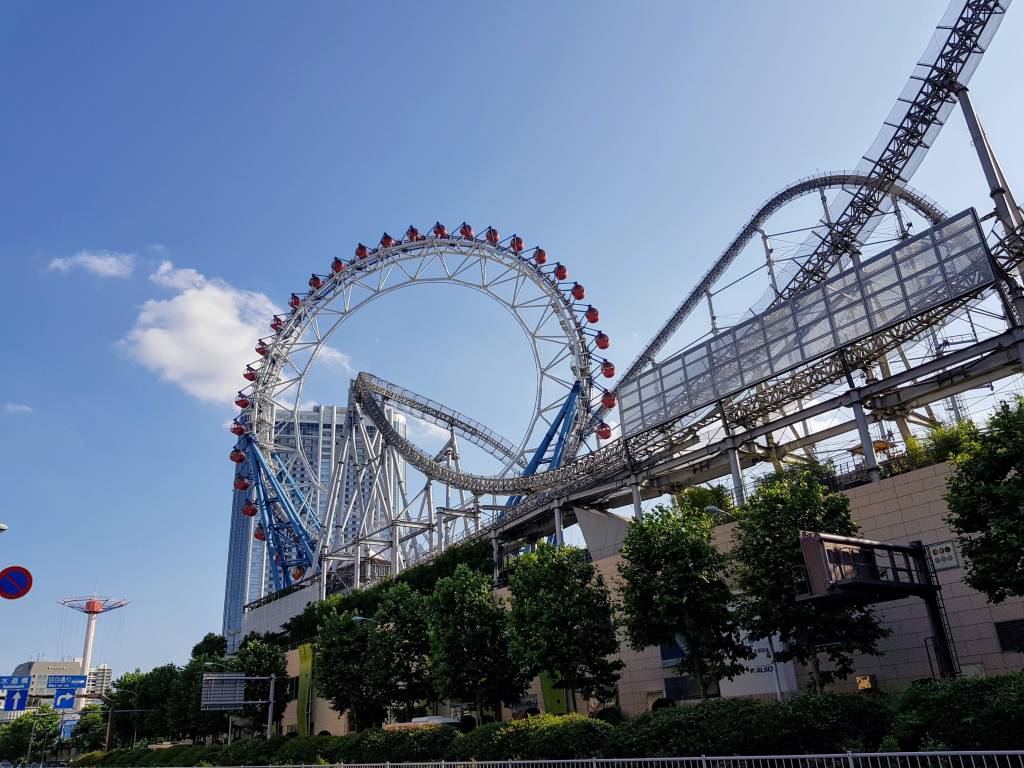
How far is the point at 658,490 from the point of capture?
145 ft

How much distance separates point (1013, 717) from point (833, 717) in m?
3.98

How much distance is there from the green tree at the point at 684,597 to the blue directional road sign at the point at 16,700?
152 ft

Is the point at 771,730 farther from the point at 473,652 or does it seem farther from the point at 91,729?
the point at 91,729

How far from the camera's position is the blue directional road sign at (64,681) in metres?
59.2

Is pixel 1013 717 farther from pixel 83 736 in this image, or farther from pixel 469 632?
pixel 83 736

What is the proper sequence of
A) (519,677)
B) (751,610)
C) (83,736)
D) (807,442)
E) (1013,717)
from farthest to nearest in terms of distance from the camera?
(83,736) < (807,442) < (519,677) < (751,610) < (1013,717)

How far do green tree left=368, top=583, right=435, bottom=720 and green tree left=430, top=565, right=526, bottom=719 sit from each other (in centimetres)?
337

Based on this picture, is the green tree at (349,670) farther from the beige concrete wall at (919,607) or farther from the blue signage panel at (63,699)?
the blue signage panel at (63,699)

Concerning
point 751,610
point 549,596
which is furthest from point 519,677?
point 751,610

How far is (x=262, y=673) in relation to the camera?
48.0 m

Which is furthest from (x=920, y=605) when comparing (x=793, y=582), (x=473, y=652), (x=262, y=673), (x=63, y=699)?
(x=63, y=699)

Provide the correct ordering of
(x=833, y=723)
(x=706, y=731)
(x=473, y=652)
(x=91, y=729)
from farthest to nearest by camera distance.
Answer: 1. (x=91, y=729)
2. (x=473, y=652)
3. (x=706, y=731)
4. (x=833, y=723)

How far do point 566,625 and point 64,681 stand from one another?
50.1 metres

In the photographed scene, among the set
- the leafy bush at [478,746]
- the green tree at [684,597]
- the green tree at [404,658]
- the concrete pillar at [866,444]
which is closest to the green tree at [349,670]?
the green tree at [404,658]
